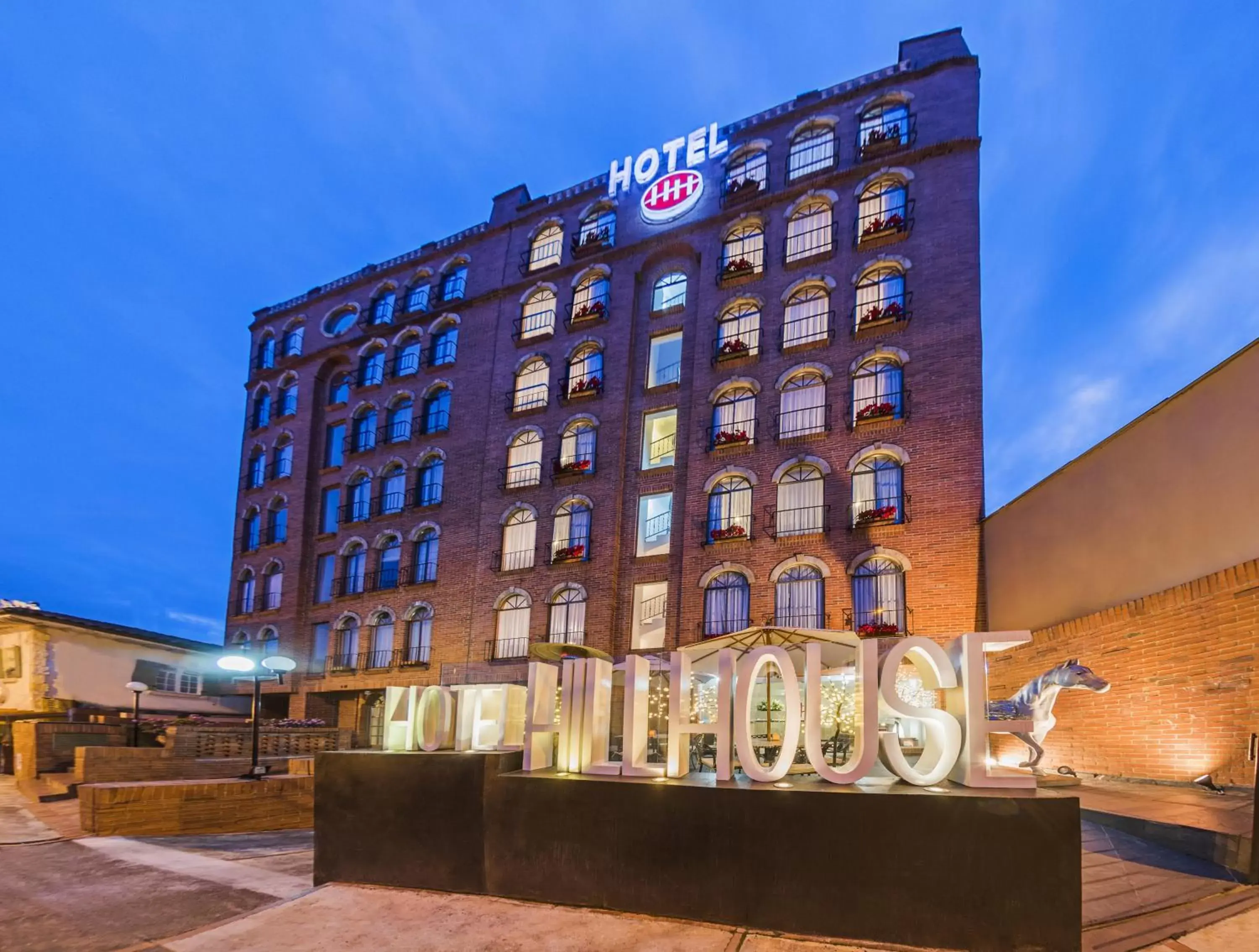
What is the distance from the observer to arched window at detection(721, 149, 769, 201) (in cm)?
2503

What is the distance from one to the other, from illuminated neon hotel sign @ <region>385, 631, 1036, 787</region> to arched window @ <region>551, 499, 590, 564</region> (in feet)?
54.6

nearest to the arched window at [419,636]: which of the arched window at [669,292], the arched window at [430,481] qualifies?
the arched window at [430,481]

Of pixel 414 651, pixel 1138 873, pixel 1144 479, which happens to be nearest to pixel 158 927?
pixel 1138 873

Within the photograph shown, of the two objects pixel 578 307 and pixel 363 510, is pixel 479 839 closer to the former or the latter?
pixel 578 307

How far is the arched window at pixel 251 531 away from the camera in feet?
112

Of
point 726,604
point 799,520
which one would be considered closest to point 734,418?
point 799,520

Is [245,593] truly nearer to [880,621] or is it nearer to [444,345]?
[444,345]

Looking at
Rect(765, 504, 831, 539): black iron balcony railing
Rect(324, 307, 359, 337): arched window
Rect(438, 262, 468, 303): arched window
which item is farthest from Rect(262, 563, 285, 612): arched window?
Rect(765, 504, 831, 539): black iron balcony railing

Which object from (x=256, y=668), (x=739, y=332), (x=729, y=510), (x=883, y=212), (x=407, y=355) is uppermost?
(x=883, y=212)

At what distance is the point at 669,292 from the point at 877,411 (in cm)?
901

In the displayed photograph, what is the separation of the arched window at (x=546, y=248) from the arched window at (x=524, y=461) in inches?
271

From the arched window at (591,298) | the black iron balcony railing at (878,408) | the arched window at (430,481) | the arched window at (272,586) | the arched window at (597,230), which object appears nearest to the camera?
the black iron balcony railing at (878,408)

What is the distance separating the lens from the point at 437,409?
3014cm

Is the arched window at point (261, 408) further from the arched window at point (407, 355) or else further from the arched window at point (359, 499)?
the arched window at point (407, 355)
